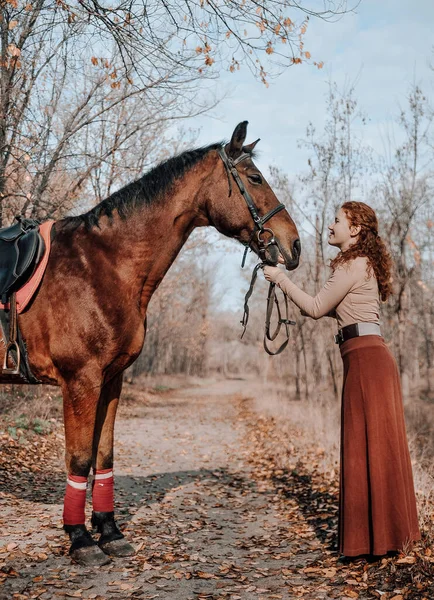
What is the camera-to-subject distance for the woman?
3.44 m

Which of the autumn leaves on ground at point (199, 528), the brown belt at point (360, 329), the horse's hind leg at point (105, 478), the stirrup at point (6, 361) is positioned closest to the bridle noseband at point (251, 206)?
the brown belt at point (360, 329)

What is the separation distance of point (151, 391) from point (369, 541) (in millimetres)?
24937

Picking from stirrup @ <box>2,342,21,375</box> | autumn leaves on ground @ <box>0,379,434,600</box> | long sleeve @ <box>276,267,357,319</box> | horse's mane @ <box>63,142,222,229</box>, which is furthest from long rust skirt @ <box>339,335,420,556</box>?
stirrup @ <box>2,342,21,375</box>

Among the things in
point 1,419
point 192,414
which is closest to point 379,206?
point 192,414

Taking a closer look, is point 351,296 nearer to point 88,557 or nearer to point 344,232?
point 344,232

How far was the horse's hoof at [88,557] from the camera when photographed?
362 centimetres

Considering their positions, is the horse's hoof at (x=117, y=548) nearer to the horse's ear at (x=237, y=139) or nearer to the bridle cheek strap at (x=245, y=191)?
the bridle cheek strap at (x=245, y=191)

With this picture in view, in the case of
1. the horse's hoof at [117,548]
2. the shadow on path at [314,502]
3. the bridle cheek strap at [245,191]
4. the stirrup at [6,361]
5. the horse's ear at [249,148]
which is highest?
the horse's ear at [249,148]

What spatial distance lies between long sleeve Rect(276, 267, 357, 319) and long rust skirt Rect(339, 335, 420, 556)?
0.33 m

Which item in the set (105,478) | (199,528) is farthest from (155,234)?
(199,528)

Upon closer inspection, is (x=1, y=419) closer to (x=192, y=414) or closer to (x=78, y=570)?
(x=78, y=570)

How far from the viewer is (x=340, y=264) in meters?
3.65

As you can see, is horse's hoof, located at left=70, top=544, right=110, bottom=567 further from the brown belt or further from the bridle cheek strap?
the bridle cheek strap

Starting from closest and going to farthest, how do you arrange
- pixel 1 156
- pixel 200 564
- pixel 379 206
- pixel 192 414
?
pixel 200 564
pixel 1 156
pixel 379 206
pixel 192 414
